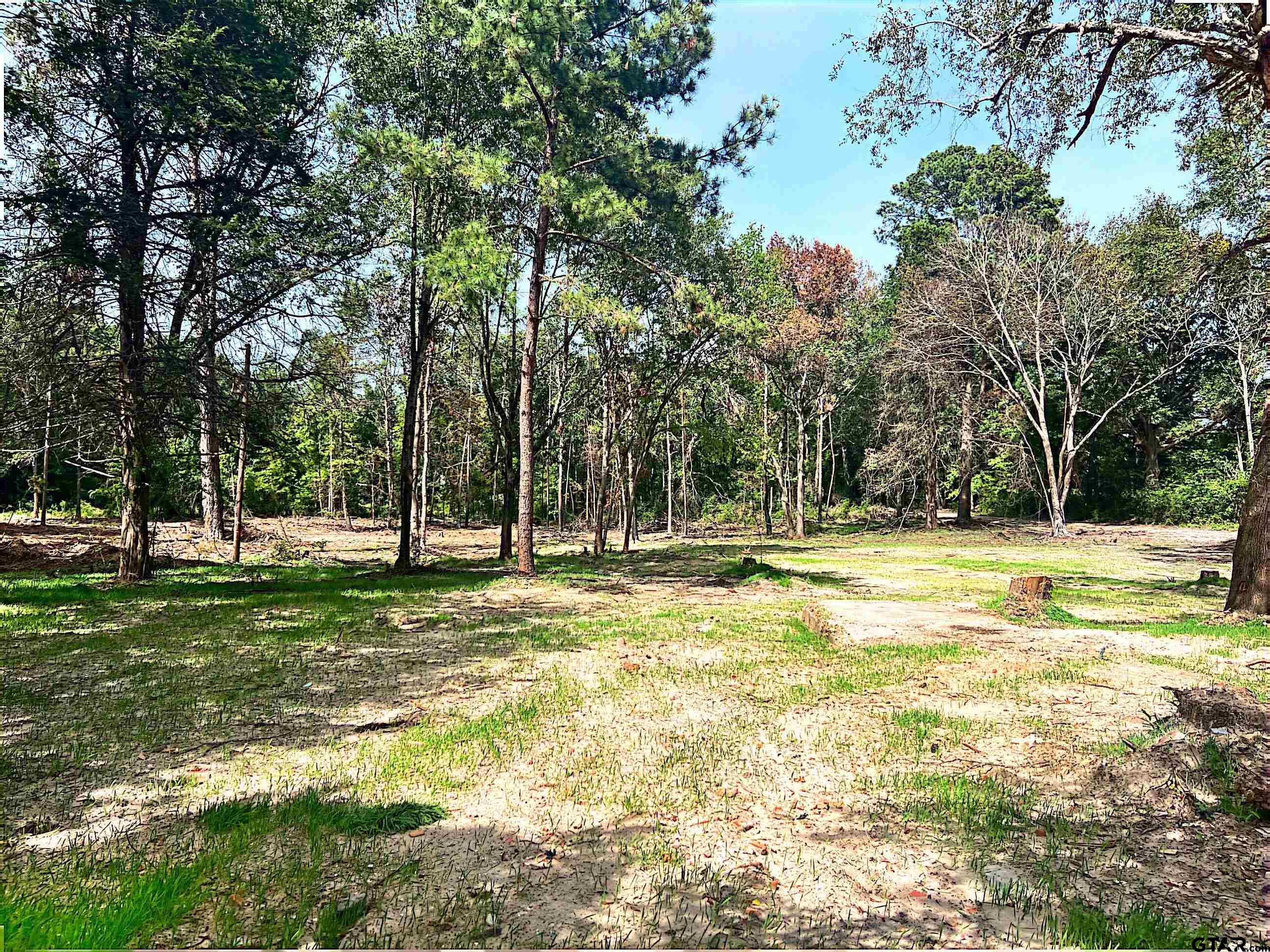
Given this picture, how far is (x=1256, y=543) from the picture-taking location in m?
8.35

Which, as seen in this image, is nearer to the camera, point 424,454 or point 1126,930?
point 1126,930

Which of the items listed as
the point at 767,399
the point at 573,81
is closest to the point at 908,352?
the point at 767,399

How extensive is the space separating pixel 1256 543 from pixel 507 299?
469 inches

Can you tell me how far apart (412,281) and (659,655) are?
11.5m

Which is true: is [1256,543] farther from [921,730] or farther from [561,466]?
[561,466]

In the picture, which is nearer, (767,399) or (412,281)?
(412,281)

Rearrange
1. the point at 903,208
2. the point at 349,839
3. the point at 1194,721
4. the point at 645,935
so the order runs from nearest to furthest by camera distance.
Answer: the point at 645,935 < the point at 349,839 < the point at 1194,721 < the point at 903,208

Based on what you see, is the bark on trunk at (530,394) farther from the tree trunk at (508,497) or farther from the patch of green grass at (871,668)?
the patch of green grass at (871,668)

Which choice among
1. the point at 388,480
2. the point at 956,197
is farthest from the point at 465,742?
the point at 956,197

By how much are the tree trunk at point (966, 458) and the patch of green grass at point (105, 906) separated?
30131 millimetres

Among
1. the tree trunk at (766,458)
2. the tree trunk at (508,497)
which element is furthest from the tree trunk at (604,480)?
the tree trunk at (766,458)

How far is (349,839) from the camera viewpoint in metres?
3.08

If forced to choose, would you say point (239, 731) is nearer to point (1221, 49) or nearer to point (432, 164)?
point (432, 164)

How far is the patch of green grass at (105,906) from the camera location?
2.23 metres
